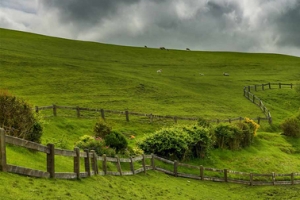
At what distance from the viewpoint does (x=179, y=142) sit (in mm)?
29531

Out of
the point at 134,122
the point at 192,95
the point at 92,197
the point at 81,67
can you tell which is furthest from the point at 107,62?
the point at 92,197

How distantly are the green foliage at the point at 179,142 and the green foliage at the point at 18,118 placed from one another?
1046 cm

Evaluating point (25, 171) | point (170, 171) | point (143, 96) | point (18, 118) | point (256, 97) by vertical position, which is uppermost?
point (143, 96)

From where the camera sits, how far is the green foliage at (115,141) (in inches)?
982

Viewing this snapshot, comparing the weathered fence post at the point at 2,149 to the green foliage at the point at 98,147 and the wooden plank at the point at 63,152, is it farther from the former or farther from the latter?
the green foliage at the point at 98,147

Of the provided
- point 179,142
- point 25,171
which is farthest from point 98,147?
point 25,171

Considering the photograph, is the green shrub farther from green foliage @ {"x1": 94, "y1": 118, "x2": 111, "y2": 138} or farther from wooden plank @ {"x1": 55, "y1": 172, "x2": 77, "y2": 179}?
wooden plank @ {"x1": 55, "y1": 172, "x2": 77, "y2": 179}

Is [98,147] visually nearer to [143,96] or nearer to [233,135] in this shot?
[233,135]

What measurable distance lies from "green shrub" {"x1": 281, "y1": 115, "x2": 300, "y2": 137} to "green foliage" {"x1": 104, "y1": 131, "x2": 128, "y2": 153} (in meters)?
27.8

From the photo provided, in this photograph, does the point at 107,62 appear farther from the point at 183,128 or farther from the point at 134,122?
the point at 183,128

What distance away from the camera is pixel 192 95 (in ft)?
202

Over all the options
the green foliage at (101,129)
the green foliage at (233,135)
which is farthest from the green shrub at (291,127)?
the green foliage at (101,129)

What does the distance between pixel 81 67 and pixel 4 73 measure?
15966mm

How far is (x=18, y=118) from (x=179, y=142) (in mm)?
13811
